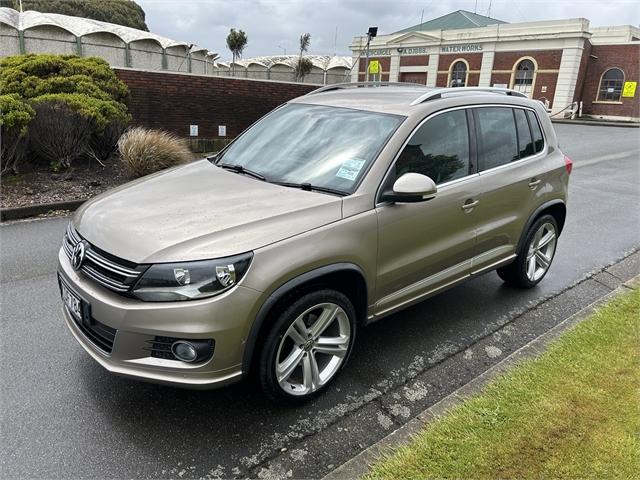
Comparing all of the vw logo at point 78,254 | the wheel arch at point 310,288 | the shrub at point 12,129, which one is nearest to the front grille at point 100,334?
Result: the vw logo at point 78,254

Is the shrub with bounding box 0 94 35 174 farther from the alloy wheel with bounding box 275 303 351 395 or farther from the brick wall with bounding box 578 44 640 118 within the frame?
the brick wall with bounding box 578 44 640 118

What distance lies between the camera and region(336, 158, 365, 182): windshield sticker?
322cm

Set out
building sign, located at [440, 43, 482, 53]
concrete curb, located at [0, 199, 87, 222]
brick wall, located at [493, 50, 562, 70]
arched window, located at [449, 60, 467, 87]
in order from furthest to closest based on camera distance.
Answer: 1. arched window, located at [449, 60, 467, 87]
2. building sign, located at [440, 43, 482, 53]
3. brick wall, located at [493, 50, 562, 70]
4. concrete curb, located at [0, 199, 87, 222]

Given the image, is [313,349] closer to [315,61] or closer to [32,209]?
[32,209]

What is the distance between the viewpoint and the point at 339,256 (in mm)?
2898

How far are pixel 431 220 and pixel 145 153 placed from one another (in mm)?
6825

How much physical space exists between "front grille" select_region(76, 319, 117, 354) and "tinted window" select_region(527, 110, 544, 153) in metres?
3.98

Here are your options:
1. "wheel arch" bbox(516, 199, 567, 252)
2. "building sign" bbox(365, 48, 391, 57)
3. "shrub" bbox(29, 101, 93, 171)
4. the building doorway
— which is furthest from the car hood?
"building sign" bbox(365, 48, 391, 57)

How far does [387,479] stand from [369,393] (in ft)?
2.88

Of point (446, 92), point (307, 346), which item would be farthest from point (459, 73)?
point (307, 346)

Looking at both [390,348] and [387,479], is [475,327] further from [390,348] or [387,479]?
[387,479]

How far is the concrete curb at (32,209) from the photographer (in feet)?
22.9

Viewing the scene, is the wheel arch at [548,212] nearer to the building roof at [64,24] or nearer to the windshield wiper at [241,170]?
the windshield wiper at [241,170]

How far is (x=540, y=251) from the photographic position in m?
4.97
